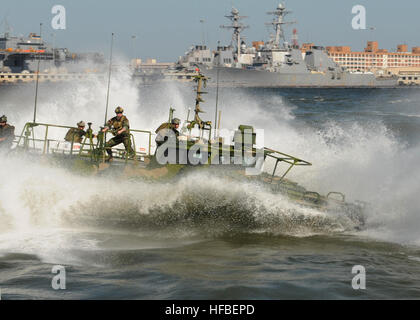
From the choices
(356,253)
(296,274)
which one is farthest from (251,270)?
(356,253)

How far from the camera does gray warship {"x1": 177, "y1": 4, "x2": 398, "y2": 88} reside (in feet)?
379

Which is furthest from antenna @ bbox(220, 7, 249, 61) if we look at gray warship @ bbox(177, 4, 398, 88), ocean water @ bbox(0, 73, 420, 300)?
ocean water @ bbox(0, 73, 420, 300)

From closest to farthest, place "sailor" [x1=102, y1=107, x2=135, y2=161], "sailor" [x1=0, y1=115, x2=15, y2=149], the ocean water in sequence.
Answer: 1. the ocean water
2. "sailor" [x1=102, y1=107, x2=135, y2=161]
3. "sailor" [x1=0, y1=115, x2=15, y2=149]

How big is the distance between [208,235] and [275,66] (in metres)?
105

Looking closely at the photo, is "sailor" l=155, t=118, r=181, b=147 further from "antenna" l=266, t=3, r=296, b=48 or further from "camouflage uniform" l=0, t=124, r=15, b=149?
"antenna" l=266, t=3, r=296, b=48

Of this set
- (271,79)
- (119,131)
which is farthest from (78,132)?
(271,79)

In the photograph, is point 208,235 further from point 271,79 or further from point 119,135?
point 271,79

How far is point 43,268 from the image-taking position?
10602 mm

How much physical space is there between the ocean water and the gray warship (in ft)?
321

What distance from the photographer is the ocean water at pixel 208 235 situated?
32.1 ft

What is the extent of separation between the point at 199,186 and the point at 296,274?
148 inches

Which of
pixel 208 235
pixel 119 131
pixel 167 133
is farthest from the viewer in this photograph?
pixel 119 131

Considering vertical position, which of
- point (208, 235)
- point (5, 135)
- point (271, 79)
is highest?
point (271, 79)

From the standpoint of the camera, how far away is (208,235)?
13.2 meters
